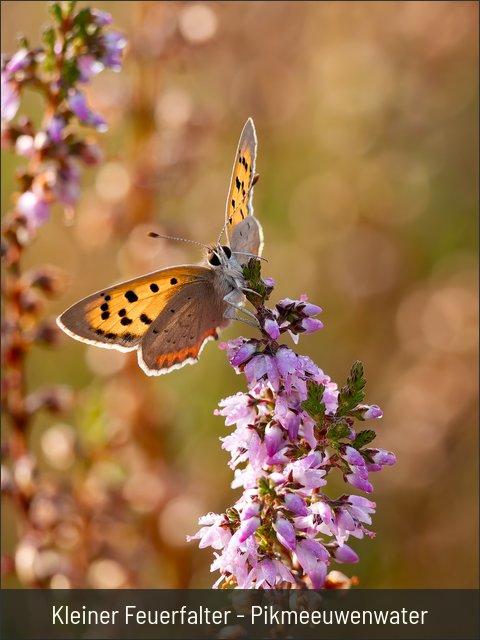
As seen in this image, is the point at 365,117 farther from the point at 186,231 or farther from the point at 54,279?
the point at 54,279

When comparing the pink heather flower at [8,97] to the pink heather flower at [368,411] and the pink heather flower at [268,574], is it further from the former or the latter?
the pink heather flower at [268,574]

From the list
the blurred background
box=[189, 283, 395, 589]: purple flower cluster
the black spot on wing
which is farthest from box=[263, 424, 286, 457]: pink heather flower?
the blurred background

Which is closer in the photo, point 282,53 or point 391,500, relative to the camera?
point 391,500

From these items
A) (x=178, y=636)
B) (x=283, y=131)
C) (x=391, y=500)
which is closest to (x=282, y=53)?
(x=283, y=131)

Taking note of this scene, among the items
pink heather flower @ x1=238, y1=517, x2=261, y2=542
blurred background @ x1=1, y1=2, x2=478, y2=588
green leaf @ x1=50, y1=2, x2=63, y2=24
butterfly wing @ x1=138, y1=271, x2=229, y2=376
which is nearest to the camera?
pink heather flower @ x1=238, y1=517, x2=261, y2=542

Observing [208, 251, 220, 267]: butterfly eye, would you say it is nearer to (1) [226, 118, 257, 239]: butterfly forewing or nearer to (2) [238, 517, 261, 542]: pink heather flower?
(1) [226, 118, 257, 239]: butterfly forewing

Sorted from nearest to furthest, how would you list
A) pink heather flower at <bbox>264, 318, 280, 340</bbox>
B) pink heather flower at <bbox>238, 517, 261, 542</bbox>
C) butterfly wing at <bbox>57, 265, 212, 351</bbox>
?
pink heather flower at <bbox>238, 517, 261, 542</bbox>
pink heather flower at <bbox>264, 318, 280, 340</bbox>
butterfly wing at <bbox>57, 265, 212, 351</bbox>

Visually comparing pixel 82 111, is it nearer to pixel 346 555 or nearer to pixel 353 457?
pixel 353 457
